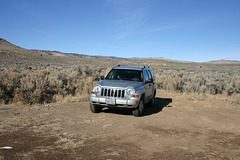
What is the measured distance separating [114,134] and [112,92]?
1967 millimetres

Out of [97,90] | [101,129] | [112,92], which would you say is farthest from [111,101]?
[101,129]

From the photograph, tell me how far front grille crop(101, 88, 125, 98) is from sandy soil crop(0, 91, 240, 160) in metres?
0.85

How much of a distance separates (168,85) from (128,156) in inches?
456

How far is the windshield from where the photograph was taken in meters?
8.23

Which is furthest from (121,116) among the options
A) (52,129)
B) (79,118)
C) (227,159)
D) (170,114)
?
(227,159)

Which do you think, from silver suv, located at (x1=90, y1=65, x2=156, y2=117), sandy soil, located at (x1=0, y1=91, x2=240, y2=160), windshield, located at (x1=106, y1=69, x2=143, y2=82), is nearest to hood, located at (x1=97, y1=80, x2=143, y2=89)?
silver suv, located at (x1=90, y1=65, x2=156, y2=117)

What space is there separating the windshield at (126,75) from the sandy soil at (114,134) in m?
1.43

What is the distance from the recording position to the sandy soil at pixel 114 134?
4.25 meters

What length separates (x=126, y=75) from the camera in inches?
333

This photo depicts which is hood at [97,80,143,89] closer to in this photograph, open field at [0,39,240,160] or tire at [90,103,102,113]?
tire at [90,103,102,113]

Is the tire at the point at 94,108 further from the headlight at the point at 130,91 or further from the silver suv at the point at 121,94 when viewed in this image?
the headlight at the point at 130,91

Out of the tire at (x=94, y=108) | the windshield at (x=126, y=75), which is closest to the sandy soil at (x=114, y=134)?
the tire at (x=94, y=108)

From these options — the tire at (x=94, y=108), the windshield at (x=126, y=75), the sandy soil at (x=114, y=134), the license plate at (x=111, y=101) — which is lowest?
the sandy soil at (x=114, y=134)

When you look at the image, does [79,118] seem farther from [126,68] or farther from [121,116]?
[126,68]
